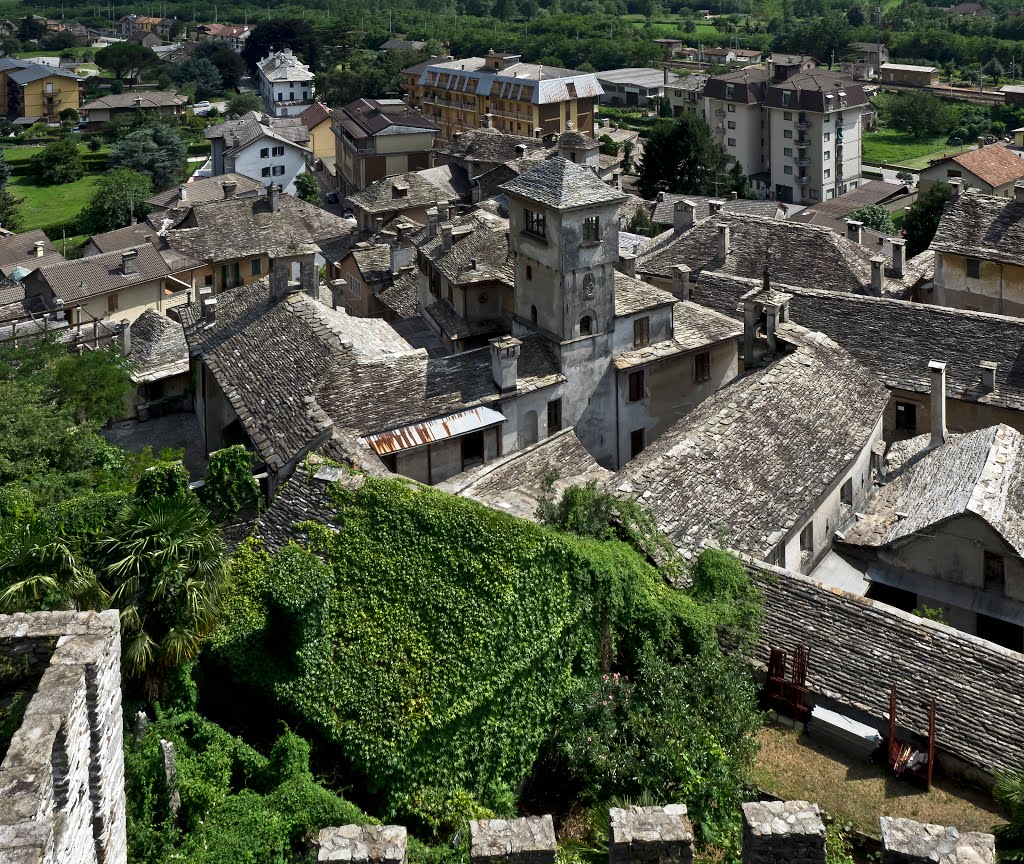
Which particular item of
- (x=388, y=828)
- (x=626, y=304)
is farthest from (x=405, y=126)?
(x=388, y=828)

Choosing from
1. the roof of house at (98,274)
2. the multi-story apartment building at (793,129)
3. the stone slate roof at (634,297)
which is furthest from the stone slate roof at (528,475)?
the multi-story apartment building at (793,129)

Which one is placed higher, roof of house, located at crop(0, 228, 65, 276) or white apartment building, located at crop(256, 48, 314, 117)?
white apartment building, located at crop(256, 48, 314, 117)

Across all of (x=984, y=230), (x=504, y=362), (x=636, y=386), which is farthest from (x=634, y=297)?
(x=984, y=230)

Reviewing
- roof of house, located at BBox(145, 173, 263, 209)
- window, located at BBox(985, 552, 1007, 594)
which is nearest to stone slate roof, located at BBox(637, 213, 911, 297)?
window, located at BBox(985, 552, 1007, 594)

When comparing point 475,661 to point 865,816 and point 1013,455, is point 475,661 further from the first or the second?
point 1013,455

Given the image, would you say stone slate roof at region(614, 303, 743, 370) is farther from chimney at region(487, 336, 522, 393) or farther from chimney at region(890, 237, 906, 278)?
chimney at region(890, 237, 906, 278)

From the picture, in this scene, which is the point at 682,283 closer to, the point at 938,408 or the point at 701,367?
the point at 701,367
